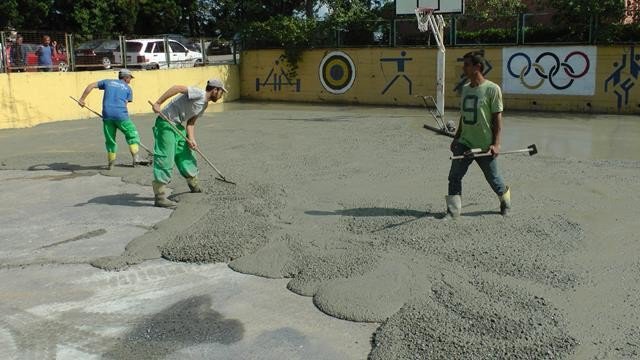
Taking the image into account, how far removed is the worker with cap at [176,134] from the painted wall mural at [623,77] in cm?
1338

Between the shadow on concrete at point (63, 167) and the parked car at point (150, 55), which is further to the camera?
the parked car at point (150, 55)

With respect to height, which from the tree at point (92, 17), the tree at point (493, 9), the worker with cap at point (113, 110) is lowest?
the worker with cap at point (113, 110)

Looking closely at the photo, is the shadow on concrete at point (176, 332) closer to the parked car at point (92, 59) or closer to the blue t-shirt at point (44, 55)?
the blue t-shirt at point (44, 55)

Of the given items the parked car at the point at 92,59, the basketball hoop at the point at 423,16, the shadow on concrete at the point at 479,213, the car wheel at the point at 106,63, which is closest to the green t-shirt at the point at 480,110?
the shadow on concrete at the point at 479,213

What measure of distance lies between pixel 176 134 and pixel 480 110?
3.47 metres

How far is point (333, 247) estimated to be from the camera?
18.9 ft

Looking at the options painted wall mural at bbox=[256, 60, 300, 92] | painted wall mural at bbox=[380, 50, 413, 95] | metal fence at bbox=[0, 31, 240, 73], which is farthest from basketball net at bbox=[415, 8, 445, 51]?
metal fence at bbox=[0, 31, 240, 73]

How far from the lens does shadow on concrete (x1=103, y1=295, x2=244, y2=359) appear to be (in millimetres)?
4012

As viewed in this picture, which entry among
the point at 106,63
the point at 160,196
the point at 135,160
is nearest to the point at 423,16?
the point at 106,63

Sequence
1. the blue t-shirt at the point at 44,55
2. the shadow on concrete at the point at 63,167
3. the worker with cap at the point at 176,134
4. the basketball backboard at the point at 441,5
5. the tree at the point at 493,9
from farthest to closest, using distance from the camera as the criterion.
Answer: the tree at the point at 493,9, the basketball backboard at the point at 441,5, the blue t-shirt at the point at 44,55, the shadow on concrete at the point at 63,167, the worker with cap at the point at 176,134

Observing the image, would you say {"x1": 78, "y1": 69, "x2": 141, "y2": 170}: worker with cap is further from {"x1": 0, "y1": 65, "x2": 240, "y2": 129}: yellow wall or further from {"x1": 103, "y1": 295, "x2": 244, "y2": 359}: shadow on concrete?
{"x1": 0, "y1": 65, "x2": 240, "y2": 129}: yellow wall

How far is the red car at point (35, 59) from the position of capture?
15913 millimetres

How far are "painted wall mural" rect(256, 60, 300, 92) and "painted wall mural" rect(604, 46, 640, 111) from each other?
32.8ft

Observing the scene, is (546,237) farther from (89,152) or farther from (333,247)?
(89,152)
